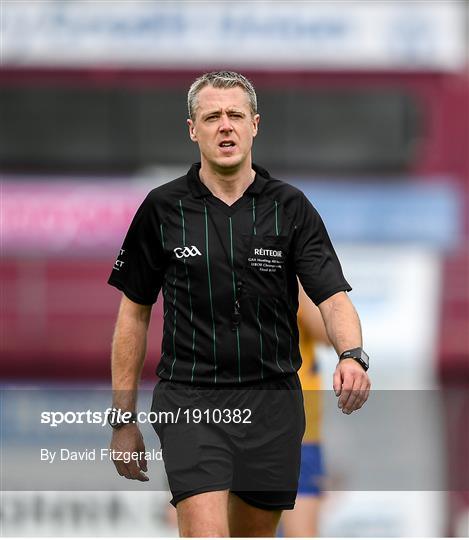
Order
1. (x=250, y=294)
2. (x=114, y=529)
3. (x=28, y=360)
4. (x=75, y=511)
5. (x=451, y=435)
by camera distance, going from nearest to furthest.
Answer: (x=250, y=294) → (x=75, y=511) → (x=114, y=529) → (x=451, y=435) → (x=28, y=360)

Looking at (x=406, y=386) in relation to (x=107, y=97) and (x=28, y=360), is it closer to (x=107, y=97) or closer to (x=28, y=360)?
(x=28, y=360)

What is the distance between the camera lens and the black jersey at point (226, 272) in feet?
13.4

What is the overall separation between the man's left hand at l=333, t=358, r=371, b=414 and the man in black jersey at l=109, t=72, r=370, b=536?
0.11 meters

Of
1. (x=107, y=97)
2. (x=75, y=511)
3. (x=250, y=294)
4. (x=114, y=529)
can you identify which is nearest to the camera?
(x=250, y=294)

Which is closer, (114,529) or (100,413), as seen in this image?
(100,413)

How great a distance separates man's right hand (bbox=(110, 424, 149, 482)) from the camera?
415cm

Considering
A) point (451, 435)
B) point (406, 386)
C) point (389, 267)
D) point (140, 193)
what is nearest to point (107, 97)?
point (140, 193)

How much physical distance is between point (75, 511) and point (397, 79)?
9.72m

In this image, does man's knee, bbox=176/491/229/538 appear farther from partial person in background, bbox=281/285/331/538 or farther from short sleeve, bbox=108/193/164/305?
partial person in background, bbox=281/285/331/538

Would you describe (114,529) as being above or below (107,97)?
below

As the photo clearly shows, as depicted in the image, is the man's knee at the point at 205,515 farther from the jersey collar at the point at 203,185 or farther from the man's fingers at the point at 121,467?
the jersey collar at the point at 203,185

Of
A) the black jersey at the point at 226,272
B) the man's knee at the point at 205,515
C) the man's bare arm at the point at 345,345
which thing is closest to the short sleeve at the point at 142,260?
the black jersey at the point at 226,272

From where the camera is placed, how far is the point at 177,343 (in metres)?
4.13

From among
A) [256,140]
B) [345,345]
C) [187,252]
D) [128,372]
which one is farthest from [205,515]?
[256,140]
